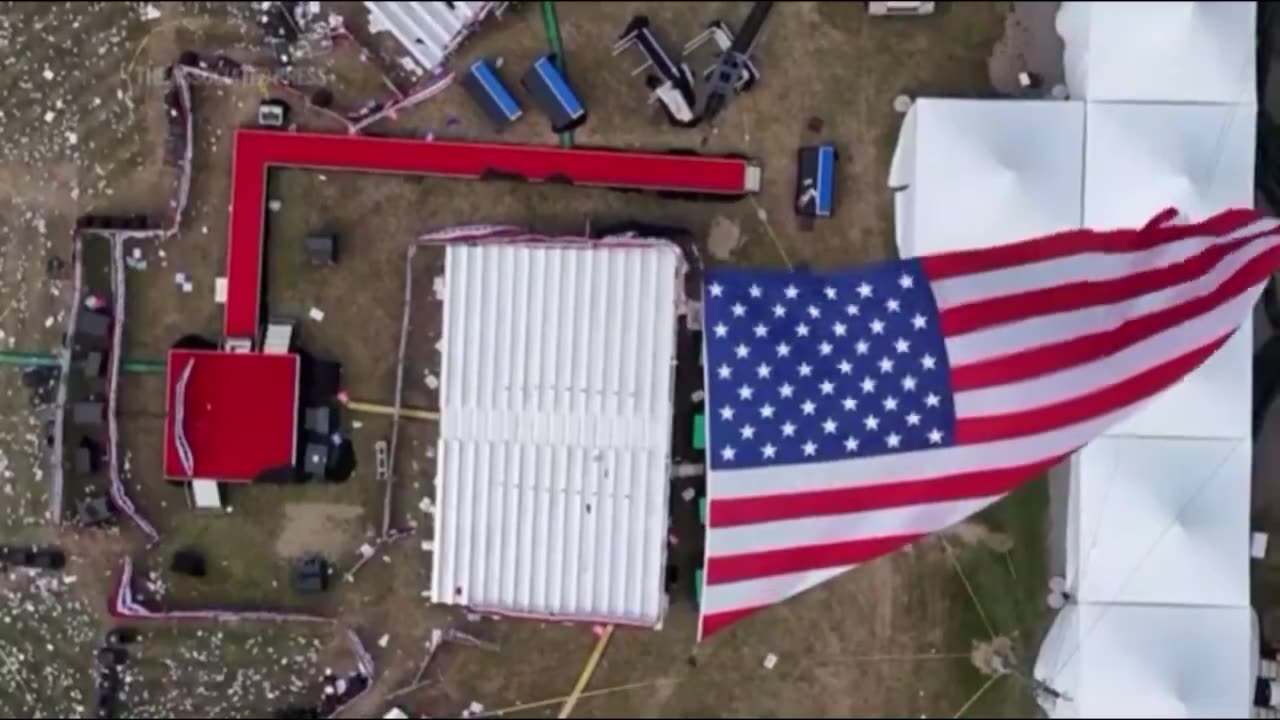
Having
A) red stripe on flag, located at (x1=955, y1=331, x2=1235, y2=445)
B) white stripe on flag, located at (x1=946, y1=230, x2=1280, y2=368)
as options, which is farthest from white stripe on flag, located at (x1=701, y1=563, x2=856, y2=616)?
white stripe on flag, located at (x1=946, y1=230, x2=1280, y2=368)

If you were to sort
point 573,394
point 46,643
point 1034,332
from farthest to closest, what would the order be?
point 46,643, point 573,394, point 1034,332

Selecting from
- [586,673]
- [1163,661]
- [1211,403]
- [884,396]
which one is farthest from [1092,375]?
[586,673]

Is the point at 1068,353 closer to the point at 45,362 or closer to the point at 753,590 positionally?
the point at 753,590

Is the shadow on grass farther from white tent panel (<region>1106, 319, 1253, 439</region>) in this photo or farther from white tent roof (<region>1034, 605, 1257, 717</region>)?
white tent panel (<region>1106, 319, 1253, 439</region>)

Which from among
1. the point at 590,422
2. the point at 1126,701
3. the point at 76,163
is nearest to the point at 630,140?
the point at 590,422

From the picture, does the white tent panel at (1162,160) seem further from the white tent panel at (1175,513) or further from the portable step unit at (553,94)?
the portable step unit at (553,94)

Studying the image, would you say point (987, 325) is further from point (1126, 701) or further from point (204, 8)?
point (204, 8)
